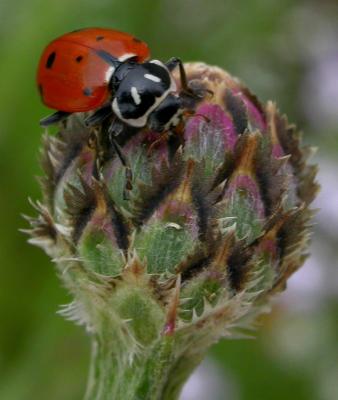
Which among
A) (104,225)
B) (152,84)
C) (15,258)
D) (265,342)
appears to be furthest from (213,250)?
(265,342)

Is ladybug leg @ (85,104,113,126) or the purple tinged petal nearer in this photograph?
the purple tinged petal

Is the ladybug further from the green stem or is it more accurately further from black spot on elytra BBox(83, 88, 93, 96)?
the green stem

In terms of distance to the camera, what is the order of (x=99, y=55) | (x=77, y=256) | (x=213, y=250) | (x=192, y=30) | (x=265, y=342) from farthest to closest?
(x=192, y=30), (x=265, y=342), (x=99, y=55), (x=77, y=256), (x=213, y=250)

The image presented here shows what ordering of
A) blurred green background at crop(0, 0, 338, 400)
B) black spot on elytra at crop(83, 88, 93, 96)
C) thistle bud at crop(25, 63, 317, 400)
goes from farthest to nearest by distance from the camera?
blurred green background at crop(0, 0, 338, 400) → black spot on elytra at crop(83, 88, 93, 96) → thistle bud at crop(25, 63, 317, 400)

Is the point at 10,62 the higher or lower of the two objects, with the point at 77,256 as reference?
higher

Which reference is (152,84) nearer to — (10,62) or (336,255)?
(10,62)

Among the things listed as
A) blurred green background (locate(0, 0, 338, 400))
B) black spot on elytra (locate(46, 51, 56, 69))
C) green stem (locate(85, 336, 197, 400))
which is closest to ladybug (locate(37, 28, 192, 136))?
black spot on elytra (locate(46, 51, 56, 69))
